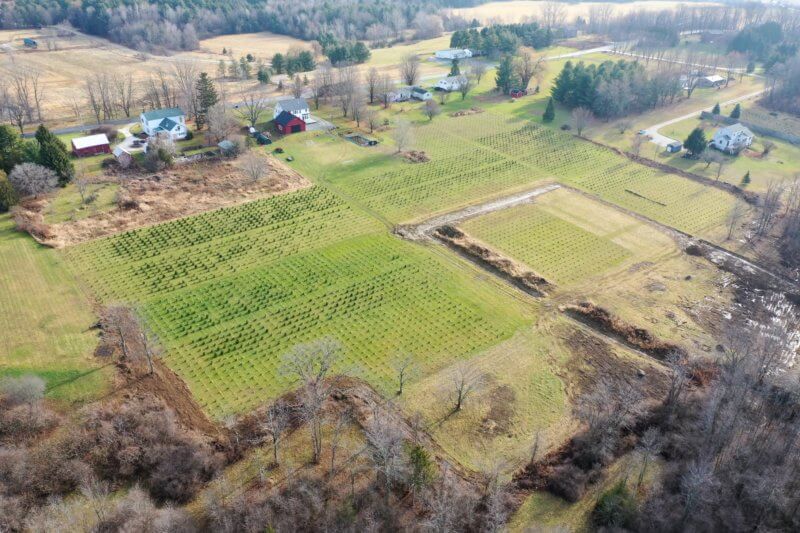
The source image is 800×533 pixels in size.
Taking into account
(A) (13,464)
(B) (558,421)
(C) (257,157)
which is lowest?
(B) (558,421)

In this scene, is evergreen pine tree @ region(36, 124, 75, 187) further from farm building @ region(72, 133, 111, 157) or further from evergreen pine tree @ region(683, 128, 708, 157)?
evergreen pine tree @ region(683, 128, 708, 157)

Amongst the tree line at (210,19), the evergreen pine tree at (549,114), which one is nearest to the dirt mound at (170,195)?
the evergreen pine tree at (549,114)

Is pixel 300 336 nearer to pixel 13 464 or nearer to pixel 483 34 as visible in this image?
pixel 13 464

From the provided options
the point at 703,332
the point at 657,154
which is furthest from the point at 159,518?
the point at 657,154

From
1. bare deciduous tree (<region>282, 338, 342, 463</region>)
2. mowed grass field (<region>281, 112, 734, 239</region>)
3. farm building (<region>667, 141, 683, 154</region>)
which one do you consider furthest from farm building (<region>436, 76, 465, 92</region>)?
bare deciduous tree (<region>282, 338, 342, 463</region>)

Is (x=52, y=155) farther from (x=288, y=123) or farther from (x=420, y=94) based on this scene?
(x=420, y=94)

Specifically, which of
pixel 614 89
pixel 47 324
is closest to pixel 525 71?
pixel 614 89
